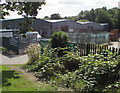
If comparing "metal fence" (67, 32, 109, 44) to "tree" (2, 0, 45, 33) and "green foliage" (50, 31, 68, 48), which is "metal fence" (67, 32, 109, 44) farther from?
"tree" (2, 0, 45, 33)

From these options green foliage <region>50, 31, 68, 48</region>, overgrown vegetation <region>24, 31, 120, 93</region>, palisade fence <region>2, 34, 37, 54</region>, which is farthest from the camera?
palisade fence <region>2, 34, 37, 54</region>

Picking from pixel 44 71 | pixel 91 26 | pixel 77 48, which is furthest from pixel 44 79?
pixel 91 26

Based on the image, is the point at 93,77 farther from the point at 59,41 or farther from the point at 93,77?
the point at 59,41

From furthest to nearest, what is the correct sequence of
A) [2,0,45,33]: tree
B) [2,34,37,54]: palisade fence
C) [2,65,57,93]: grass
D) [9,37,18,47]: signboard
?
[9,37,18,47]: signboard, [2,34,37,54]: palisade fence, [2,0,45,33]: tree, [2,65,57,93]: grass

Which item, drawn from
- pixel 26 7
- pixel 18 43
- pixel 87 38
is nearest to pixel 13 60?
pixel 18 43

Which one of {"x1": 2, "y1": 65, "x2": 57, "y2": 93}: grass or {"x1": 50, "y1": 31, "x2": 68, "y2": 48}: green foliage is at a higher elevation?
{"x1": 50, "y1": 31, "x2": 68, "y2": 48}: green foliage

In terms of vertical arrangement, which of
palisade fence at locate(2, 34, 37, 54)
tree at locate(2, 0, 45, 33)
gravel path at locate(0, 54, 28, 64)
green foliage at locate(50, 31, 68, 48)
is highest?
tree at locate(2, 0, 45, 33)

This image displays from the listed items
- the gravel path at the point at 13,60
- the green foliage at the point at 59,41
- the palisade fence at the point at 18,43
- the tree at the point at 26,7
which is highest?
the tree at the point at 26,7

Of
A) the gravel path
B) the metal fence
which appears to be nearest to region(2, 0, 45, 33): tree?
the gravel path

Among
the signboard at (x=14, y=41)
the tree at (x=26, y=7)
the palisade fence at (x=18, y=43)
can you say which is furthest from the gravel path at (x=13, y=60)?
the tree at (x=26, y=7)

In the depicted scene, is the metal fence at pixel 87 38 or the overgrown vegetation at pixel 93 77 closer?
the overgrown vegetation at pixel 93 77

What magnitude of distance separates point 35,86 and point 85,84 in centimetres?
177

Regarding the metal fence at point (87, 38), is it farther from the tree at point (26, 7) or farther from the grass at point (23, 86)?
the grass at point (23, 86)

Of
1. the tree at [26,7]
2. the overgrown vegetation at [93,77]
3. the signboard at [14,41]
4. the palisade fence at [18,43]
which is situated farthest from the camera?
the signboard at [14,41]
